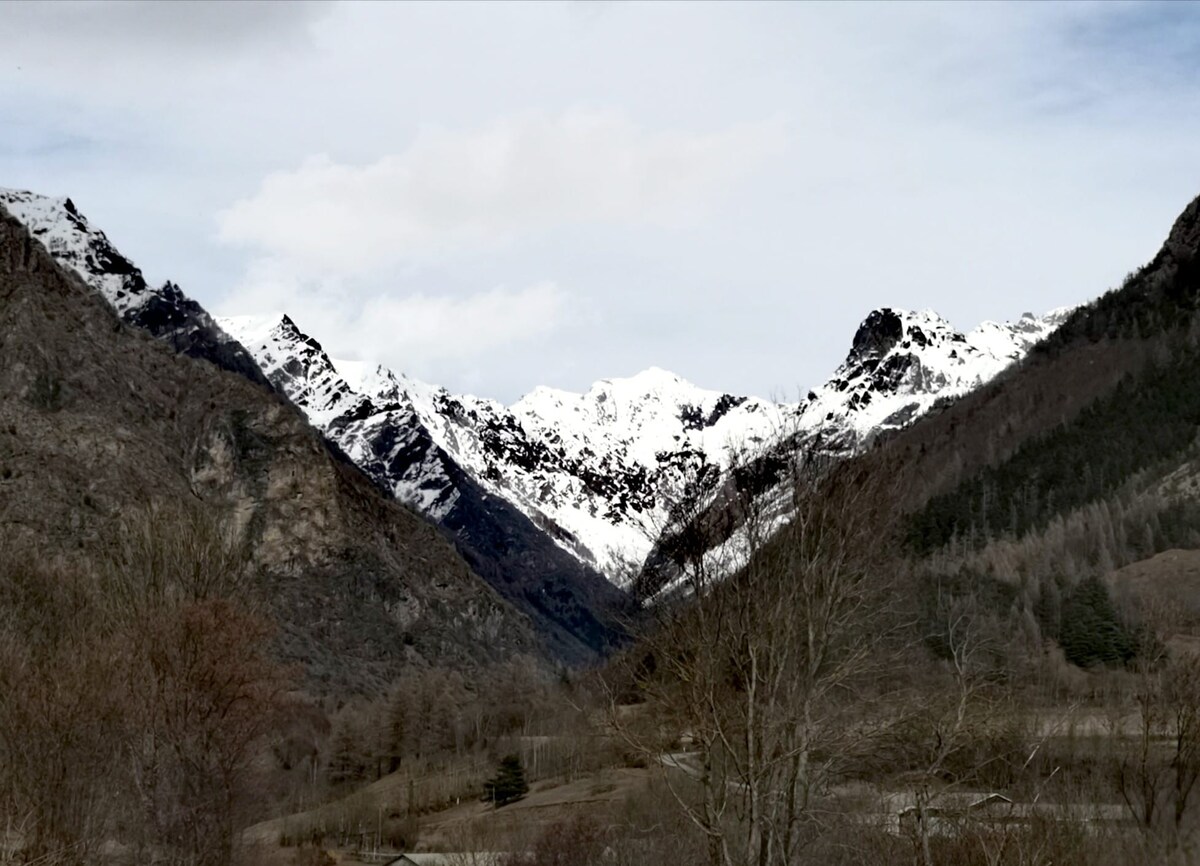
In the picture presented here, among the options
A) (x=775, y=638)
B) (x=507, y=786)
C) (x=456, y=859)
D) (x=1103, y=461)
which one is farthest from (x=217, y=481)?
(x=775, y=638)

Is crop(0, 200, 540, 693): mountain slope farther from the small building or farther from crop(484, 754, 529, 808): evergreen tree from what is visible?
the small building

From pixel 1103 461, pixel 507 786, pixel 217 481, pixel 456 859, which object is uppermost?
pixel 217 481

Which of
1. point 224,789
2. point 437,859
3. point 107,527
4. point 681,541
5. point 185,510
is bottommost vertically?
point 437,859

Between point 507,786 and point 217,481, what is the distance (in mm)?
72475

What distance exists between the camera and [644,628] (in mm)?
21281

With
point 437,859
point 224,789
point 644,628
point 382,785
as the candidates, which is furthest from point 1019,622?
point 644,628

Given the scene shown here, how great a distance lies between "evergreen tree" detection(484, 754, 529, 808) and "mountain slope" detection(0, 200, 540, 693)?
37162 millimetres

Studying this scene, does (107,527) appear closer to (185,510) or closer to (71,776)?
(185,510)

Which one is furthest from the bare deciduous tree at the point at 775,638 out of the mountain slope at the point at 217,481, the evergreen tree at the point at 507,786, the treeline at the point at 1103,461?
the treeline at the point at 1103,461

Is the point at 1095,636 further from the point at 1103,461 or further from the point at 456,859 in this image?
the point at 1103,461

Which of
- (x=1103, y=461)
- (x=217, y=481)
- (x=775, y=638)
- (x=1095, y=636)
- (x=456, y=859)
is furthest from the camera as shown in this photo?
(x=1103, y=461)

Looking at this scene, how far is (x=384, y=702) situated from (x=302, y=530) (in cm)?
3653

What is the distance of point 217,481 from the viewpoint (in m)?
149

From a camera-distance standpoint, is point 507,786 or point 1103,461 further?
point 1103,461
